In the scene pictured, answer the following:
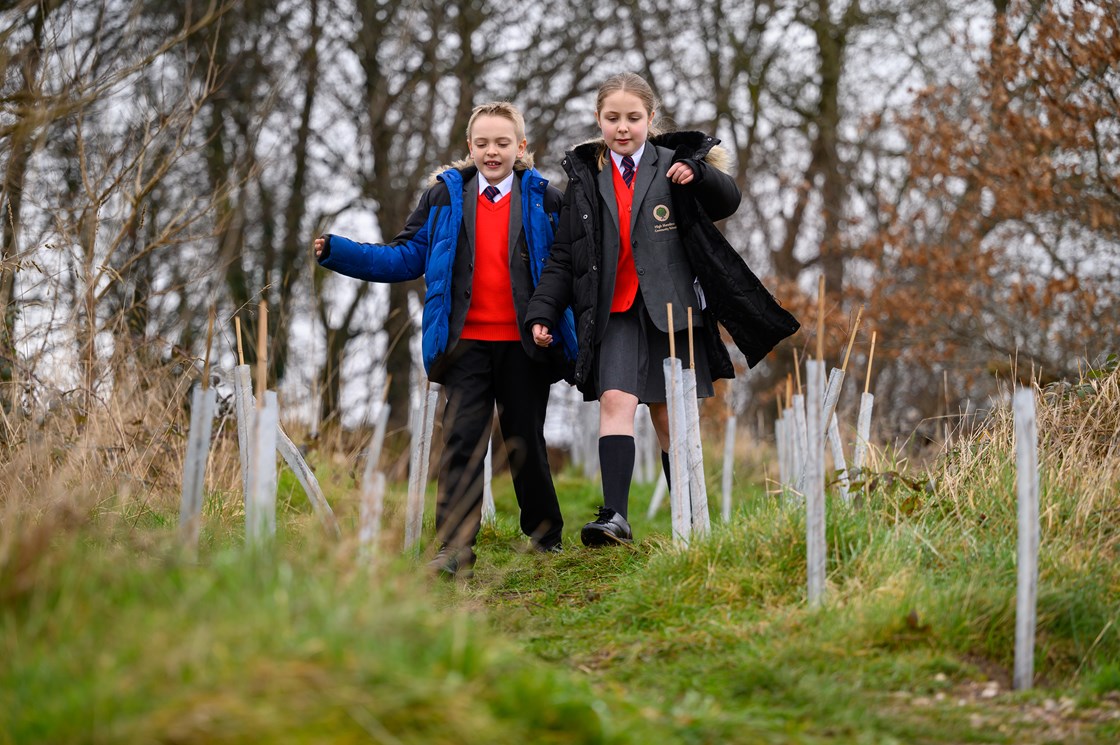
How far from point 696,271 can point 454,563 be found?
1.48 meters

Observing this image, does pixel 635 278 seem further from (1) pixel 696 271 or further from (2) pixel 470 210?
(2) pixel 470 210

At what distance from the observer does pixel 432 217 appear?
15.7ft

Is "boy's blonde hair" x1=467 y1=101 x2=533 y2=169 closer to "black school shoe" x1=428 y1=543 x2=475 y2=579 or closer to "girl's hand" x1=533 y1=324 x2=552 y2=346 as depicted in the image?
"girl's hand" x1=533 y1=324 x2=552 y2=346

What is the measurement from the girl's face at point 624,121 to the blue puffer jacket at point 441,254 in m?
0.36

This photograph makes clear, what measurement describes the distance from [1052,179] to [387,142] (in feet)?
23.6

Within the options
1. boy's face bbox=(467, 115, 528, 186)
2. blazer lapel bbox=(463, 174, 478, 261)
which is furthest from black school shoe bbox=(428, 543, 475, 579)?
boy's face bbox=(467, 115, 528, 186)

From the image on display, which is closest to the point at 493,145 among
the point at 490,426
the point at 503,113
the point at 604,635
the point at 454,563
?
the point at 503,113

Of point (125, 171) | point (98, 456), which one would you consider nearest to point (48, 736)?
point (98, 456)

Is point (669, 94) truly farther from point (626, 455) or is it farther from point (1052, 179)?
point (626, 455)

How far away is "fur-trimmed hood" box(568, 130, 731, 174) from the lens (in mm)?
4848

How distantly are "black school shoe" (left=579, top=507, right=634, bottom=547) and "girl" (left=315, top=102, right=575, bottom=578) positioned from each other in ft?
1.38

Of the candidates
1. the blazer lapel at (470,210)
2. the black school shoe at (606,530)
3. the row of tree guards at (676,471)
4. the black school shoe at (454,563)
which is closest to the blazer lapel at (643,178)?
the blazer lapel at (470,210)

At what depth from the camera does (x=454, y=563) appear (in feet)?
14.3

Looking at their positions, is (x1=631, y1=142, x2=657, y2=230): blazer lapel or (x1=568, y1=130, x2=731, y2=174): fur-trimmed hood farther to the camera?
(x1=568, y1=130, x2=731, y2=174): fur-trimmed hood
